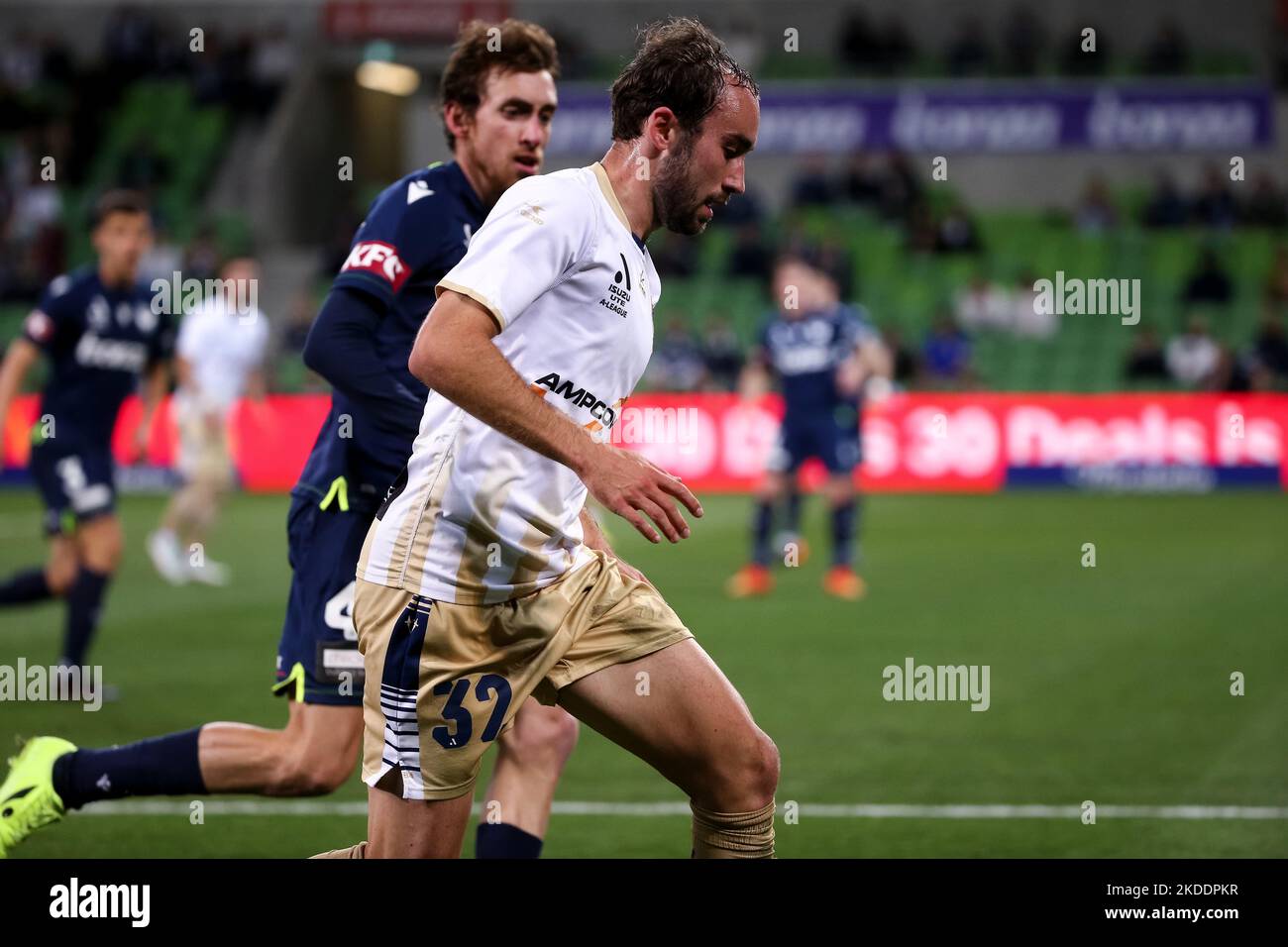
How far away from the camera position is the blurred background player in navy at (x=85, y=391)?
8.72 m

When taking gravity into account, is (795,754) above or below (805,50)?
below

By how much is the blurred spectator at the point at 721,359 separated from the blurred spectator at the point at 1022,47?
9.00 meters

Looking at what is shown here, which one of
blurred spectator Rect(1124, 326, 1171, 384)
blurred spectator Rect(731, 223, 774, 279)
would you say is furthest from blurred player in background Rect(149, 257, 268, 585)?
blurred spectator Rect(1124, 326, 1171, 384)

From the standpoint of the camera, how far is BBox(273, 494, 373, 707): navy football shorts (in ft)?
A: 15.4

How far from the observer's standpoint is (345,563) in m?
4.76

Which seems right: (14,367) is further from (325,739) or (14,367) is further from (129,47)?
(129,47)

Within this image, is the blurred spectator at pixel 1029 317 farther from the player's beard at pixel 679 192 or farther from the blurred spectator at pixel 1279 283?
the player's beard at pixel 679 192

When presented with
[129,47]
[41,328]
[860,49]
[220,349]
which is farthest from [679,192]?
[129,47]

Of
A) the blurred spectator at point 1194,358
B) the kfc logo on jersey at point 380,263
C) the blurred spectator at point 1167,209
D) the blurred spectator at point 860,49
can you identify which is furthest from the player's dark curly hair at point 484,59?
the blurred spectator at point 860,49

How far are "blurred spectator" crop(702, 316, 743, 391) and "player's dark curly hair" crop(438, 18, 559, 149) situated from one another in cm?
1843

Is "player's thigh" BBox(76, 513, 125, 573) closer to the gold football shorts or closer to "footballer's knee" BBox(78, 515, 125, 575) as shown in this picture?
"footballer's knee" BBox(78, 515, 125, 575)
